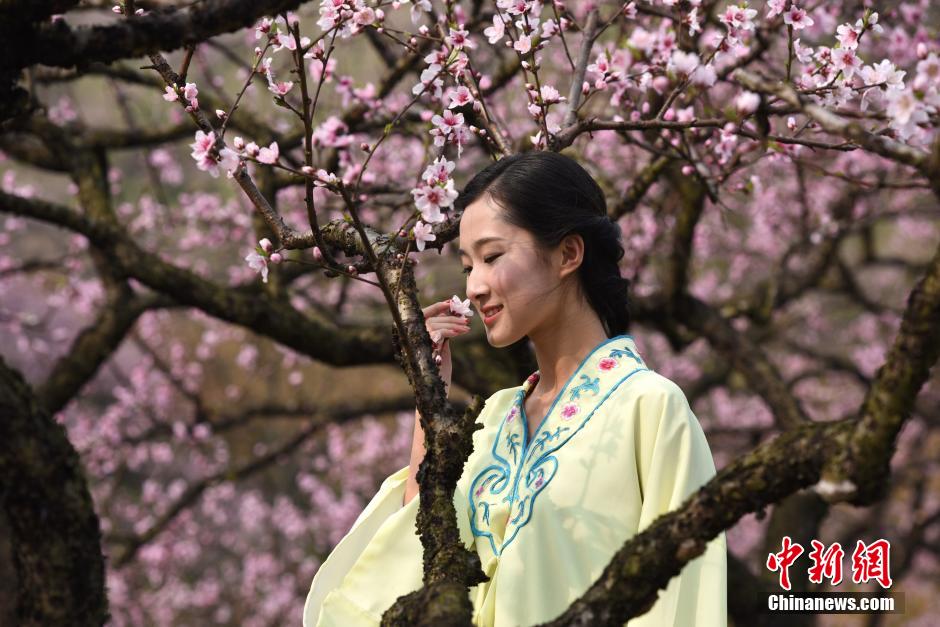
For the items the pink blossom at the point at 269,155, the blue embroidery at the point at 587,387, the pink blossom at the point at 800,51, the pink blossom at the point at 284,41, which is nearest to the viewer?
the pink blossom at the point at 269,155

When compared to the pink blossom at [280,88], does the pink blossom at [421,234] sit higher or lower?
lower

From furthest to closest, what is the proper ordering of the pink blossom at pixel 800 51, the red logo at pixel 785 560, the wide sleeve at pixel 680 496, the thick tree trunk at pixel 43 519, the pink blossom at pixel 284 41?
the red logo at pixel 785 560 → the thick tree trunk at pixel 43 519 → the pink blossom at pixel 800 51 → the pink blossom at pixel 284 41 → the wide sleeve at pixel 680 496

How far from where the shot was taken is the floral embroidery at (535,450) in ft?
7.92

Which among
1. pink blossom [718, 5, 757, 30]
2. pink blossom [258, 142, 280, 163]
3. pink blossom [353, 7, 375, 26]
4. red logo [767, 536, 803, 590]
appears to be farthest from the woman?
red logo [767, 536, 803, 590]

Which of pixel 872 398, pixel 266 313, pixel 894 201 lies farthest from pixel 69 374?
pixel 894 201

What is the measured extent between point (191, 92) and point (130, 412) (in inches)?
374

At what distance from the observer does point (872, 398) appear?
1.36 metres

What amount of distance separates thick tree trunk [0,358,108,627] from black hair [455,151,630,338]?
1656 millimetres

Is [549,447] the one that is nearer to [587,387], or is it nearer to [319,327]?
[587,387]

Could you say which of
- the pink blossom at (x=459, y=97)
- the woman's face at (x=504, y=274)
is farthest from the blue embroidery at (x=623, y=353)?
the pink blossom at (x=459, y=97)

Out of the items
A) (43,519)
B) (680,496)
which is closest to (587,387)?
(680,496)

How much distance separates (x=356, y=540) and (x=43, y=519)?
121 cm

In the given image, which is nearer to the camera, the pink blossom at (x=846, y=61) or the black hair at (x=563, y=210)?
the black hair at (x=563, y=210)

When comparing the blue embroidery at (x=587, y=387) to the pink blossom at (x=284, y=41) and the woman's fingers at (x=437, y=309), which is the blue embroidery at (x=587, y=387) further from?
the pink blossom at (x=284, y=41)
